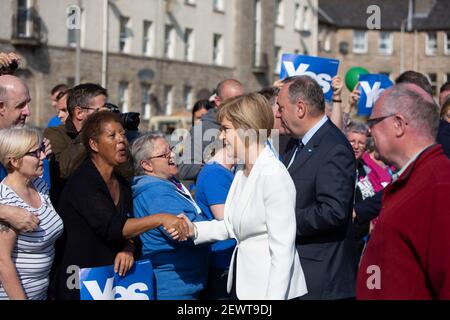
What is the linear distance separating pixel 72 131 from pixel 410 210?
4.02 metres

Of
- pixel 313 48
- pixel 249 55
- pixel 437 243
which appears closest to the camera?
pixel 437 243

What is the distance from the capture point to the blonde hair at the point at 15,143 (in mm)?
5391

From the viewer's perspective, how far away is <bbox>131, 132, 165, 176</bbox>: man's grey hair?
6.16 metres

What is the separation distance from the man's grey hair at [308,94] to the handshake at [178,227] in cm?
109

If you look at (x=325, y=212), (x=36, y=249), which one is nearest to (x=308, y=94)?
(x=325, y=212)

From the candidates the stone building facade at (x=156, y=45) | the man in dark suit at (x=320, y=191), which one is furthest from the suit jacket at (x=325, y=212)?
the stone building facade at (x=156, y=45)

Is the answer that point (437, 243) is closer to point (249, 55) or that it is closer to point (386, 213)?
point (386, 213)

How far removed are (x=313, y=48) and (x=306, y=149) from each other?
49461 mm

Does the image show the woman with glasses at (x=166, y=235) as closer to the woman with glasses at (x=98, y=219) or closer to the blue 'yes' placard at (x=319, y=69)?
the woman with glasses at (x=98, y=219)

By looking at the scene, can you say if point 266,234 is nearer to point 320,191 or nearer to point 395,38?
point 320,191

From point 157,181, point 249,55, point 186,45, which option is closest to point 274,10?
point 249,55

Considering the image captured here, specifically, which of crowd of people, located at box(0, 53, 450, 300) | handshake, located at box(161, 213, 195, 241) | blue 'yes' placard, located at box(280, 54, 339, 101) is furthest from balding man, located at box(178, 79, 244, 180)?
handshake, located at box(161, 213, 195, 241)

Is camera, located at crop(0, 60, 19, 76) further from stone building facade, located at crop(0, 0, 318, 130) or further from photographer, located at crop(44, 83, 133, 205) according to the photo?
stone building facade, located at crop(0, 0, 318, 130)
